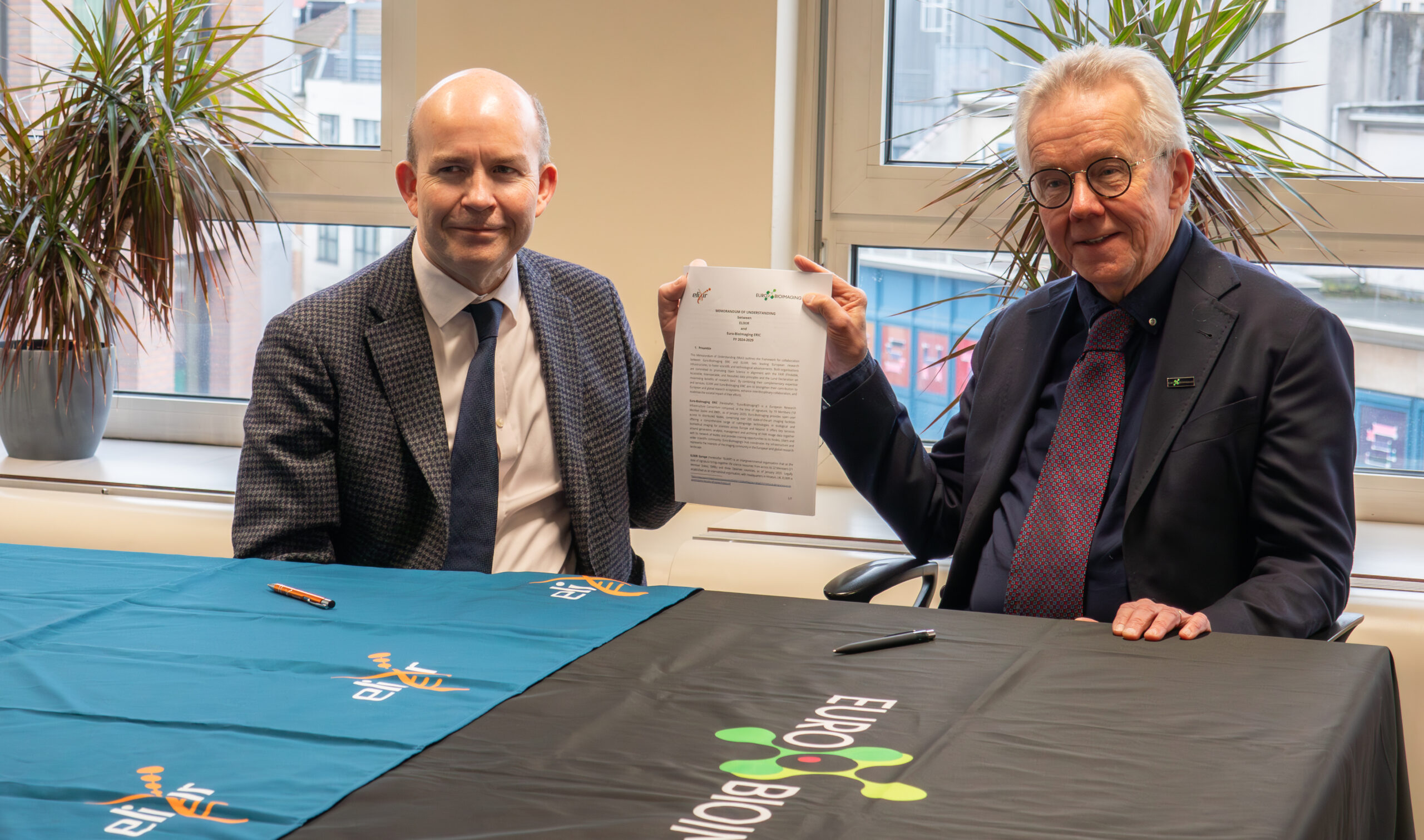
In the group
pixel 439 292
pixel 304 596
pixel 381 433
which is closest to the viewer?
pixel 304 596

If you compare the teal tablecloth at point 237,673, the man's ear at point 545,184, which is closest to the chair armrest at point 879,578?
the teal tablecloth at point 237,673

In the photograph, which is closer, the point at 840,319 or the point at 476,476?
the point at 840,319

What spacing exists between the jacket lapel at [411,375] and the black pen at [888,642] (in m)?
0.77

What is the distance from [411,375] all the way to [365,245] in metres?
1.84

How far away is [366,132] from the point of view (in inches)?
134

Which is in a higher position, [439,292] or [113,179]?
[113,179]

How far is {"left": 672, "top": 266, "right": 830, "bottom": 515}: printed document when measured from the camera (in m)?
1.62

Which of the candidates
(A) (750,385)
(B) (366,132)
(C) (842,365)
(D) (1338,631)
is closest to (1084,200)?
(C) (842,365)

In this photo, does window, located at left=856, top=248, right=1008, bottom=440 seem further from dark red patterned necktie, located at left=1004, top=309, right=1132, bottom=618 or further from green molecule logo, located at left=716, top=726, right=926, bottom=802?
green molecule logo, located at left=716, top=726, right=926, bottom=802

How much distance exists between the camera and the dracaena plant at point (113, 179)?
9.91 feet

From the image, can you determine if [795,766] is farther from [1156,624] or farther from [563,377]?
[563,377]

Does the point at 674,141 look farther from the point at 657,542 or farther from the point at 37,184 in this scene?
the point at 37,184

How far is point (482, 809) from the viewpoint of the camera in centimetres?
82

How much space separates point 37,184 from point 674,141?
1.60m
